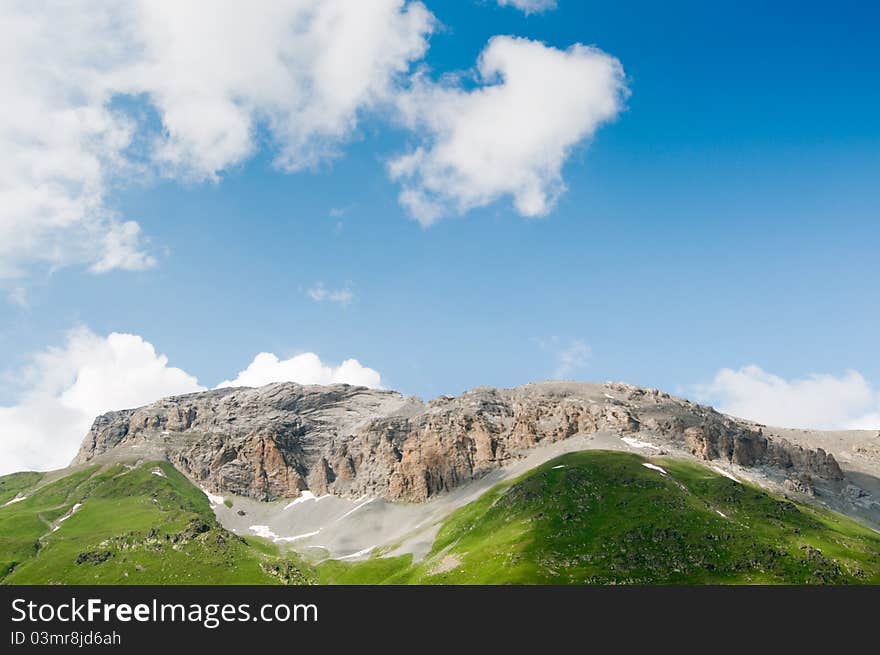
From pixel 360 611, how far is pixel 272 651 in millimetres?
9041

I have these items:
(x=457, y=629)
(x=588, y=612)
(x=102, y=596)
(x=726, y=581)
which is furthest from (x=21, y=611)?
(x=726, y=581)

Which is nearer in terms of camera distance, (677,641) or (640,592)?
(677,641)

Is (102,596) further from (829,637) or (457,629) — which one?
(829,637)

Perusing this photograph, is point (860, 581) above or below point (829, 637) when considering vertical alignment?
below

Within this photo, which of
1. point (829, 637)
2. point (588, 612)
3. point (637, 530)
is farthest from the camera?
point (637, 530)

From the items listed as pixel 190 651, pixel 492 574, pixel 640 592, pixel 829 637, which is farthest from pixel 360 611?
pixel 492 574

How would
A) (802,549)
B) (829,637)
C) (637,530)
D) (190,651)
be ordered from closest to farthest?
1. (190,651)
2. (829,637)
3. (802,549)
4. (637,530)

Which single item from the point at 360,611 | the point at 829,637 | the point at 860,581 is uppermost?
the point at 360,611

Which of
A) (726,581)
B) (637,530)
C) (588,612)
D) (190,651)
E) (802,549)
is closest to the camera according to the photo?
(190,651)

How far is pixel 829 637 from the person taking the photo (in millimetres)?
65125

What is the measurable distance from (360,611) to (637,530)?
464 ft

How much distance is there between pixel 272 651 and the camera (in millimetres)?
62344

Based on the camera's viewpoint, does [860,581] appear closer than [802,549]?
Yes

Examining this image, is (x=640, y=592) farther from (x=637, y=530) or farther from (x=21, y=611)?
(x=637, y=530)
